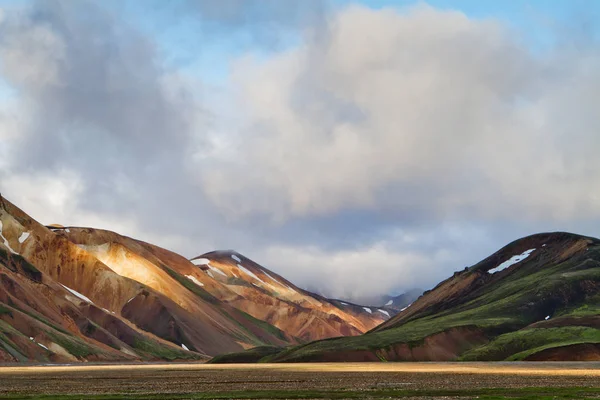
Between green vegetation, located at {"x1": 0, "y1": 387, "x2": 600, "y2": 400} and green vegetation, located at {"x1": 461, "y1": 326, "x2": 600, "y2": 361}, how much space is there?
116 m

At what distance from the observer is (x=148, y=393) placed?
58719 mm

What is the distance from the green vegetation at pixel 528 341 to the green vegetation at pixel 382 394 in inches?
4567

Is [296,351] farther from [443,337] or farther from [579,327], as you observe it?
[579,327]

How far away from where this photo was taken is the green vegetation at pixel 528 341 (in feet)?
549

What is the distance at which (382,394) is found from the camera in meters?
53.0

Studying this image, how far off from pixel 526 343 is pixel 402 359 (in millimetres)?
31600

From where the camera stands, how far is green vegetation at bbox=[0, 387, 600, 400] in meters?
49.0

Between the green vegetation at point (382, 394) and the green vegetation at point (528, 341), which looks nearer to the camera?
the green vegetation at point (382, 394)

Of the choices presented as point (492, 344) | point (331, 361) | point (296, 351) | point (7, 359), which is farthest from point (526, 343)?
point (7, 359)

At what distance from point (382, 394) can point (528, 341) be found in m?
134

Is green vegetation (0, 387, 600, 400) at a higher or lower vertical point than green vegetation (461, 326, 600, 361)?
lower

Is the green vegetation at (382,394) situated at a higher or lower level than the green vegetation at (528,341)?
lower

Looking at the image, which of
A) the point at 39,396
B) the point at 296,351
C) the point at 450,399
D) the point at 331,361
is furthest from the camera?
the point at 296,351

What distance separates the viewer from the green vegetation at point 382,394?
161 feet
